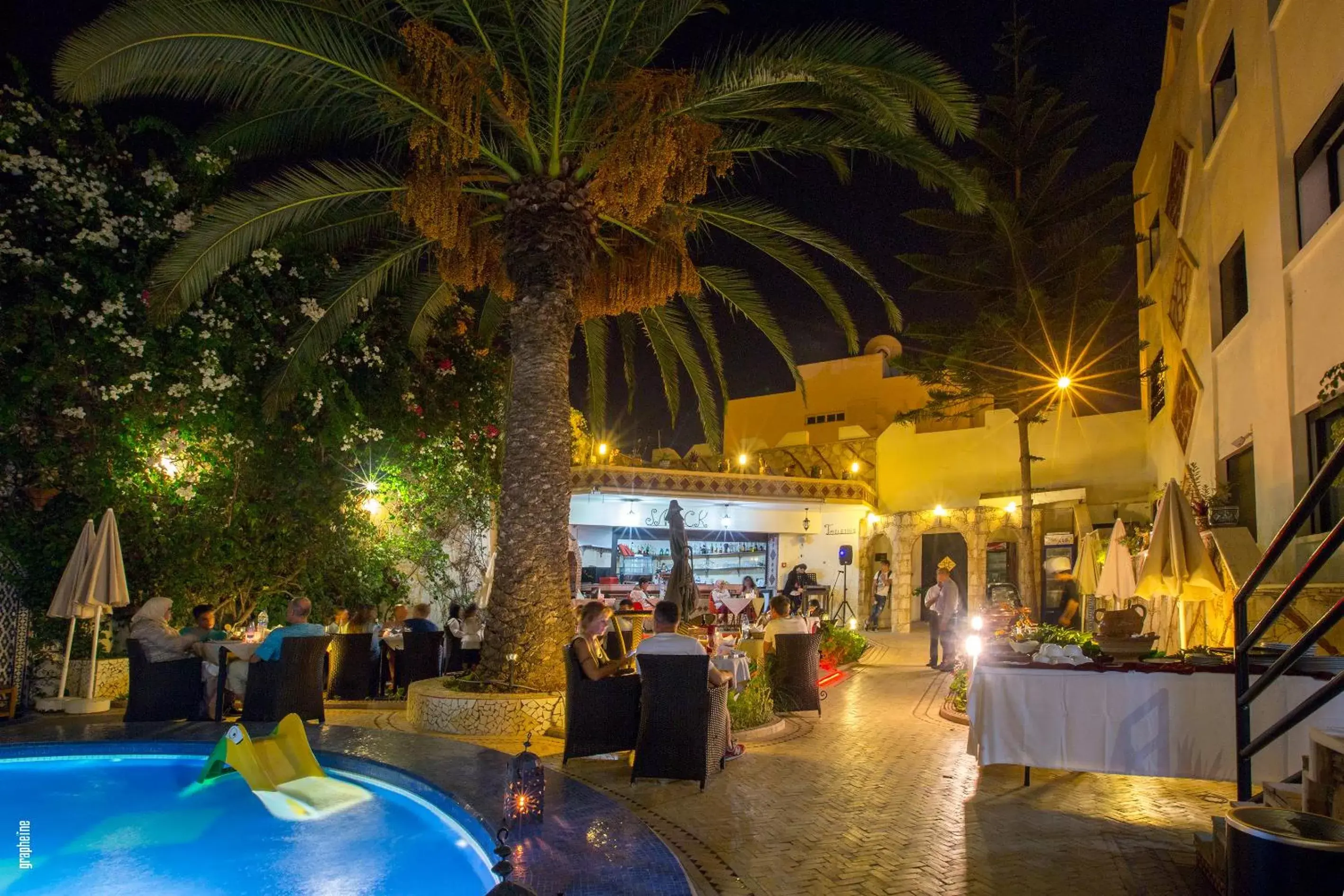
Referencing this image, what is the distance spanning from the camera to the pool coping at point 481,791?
345 cm

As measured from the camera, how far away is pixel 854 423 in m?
30.6

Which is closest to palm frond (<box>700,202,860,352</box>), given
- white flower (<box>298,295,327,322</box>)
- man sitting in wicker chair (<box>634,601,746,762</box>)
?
man sitting in wicker chair (<box>634,601,746,762</box>)

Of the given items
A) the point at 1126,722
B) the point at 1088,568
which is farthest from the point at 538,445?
the point at 1088,568

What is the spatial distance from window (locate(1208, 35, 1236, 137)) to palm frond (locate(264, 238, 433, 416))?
10.3 metres

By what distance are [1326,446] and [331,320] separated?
10.4 meters

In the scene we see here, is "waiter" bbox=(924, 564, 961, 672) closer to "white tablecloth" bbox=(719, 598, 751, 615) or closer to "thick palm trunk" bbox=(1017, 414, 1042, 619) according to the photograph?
"white tablecloth" bbox=(719, 598, 751, 615)

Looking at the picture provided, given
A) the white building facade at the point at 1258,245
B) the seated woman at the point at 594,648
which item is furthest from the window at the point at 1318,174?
the seated woman at the point at 594,648

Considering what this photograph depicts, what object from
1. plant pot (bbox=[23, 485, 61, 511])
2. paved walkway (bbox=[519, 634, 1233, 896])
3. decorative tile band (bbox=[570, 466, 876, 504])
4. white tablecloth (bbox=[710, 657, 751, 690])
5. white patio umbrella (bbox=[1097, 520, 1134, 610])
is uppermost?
decorative tile band (bbox=[570, 466, 876, 504])

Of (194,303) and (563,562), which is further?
(194,303)

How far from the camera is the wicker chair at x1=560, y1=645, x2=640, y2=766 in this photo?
5.98 m

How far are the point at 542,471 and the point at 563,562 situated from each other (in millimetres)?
900

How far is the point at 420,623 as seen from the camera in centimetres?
992

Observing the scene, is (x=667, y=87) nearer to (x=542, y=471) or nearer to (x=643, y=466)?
(x=542, y=471)

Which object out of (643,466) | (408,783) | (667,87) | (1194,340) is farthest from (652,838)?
(643,466)
